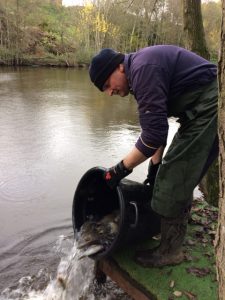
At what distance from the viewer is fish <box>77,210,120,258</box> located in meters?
3.38

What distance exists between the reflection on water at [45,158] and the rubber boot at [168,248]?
121 centimetres

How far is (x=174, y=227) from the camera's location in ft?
10.7

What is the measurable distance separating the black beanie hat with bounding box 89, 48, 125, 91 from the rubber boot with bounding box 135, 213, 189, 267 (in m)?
1.31

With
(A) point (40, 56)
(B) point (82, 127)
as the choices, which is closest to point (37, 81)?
(B) point (82, 127)

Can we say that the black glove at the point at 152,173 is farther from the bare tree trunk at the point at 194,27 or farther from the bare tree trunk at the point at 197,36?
the bare tree trunk at the point at 194,27

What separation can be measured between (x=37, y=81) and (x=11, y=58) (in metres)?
9.91

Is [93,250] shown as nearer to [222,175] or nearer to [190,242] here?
[190,242]

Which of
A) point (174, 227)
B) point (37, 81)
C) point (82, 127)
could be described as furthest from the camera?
point (37, 81)

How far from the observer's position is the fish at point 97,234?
3.38 metres

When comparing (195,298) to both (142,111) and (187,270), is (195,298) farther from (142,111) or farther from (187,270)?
(142,111)

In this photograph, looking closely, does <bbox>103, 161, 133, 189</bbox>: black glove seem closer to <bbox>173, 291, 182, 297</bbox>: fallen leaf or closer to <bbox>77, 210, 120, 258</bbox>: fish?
<bbox>77, 210, 120, 258</bbox>: fish

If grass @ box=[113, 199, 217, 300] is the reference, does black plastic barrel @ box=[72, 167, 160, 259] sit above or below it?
above

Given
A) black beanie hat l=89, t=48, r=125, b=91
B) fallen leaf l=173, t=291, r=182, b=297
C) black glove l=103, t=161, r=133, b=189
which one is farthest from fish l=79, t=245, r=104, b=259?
black beanie hat l=89, t=48, r=125, b=91

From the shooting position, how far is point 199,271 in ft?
10.8
